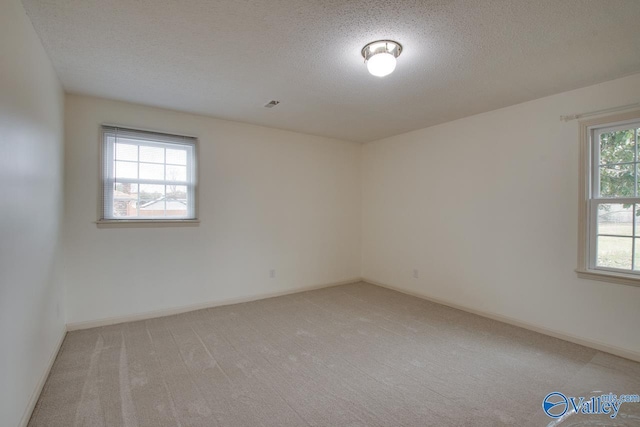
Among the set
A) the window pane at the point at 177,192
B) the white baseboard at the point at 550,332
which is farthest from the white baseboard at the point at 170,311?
the white baseboard at the point at 550,332

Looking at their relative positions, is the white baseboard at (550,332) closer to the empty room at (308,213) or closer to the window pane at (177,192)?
the empty room at (308,213)

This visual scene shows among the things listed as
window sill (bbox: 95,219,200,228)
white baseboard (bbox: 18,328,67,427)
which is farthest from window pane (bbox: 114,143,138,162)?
white baseboard (bbox: 18,328,67,427)

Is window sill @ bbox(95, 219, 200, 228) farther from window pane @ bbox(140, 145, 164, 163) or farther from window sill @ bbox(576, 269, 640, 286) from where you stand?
window sill @ bbox(576, 269, 640, 286)

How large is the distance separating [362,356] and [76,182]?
339 cm

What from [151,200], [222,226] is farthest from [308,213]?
[151,200]

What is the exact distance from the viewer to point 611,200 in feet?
9.20

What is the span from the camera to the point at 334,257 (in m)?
5.20

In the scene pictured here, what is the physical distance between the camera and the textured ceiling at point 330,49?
182 cm

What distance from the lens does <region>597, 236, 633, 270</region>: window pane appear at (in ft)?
9.05

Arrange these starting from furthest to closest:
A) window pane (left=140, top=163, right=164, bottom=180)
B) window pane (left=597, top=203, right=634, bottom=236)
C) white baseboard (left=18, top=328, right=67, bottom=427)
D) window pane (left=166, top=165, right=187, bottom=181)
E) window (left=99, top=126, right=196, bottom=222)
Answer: window pane (left=166, top=165, right=187, bottom=181) → window pane (left=140, top=163, right=164, bottom=180) → window (left=99, top=126, right=196, bottom=222) → window pane (left=597, top=203, right=634, bottom=236) → white baseboard (left=18, top=328, right=67, bottom=427)

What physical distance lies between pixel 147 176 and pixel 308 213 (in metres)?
2.31

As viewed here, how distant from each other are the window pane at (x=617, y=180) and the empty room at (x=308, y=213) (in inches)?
0.7

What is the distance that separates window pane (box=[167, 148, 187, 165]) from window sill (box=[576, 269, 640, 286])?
14.8 feet

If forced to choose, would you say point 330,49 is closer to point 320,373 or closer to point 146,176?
point 320,373
